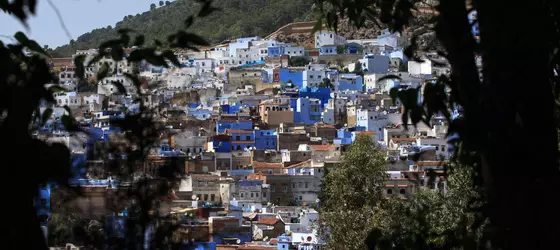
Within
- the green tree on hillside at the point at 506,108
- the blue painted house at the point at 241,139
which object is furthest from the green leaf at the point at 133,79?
the blue painted house at the point at 241,139

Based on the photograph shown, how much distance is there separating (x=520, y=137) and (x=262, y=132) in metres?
37.4

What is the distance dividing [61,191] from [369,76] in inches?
1900

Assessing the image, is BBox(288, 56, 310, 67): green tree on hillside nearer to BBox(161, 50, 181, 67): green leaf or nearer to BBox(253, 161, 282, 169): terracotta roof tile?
BBox(253, 161, 282, 169): terracotta roof tile

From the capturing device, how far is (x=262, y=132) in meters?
39.5

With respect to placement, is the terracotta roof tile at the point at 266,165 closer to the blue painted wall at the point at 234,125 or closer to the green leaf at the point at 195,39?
the blue painted wall at the point at 234,125

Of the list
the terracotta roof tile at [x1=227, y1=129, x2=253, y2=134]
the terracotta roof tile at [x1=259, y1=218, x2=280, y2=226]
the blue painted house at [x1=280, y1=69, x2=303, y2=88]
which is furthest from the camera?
the blue painted house at [x1=280, y1=69, x2=303, y2=88]

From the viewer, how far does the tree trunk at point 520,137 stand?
2.05 meters

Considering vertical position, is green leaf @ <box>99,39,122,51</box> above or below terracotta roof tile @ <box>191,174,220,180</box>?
above

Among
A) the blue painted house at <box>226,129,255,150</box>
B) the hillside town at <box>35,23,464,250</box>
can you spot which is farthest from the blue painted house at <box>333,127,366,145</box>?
the blue painted house at <box>226,129,255,150</box>

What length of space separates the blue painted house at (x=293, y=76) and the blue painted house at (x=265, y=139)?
37.1 feet

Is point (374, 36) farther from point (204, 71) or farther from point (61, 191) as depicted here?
point (61, 191)

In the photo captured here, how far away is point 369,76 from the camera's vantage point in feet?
165

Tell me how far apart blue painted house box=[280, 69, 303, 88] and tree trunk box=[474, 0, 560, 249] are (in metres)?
48.5

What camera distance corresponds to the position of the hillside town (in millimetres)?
2223
